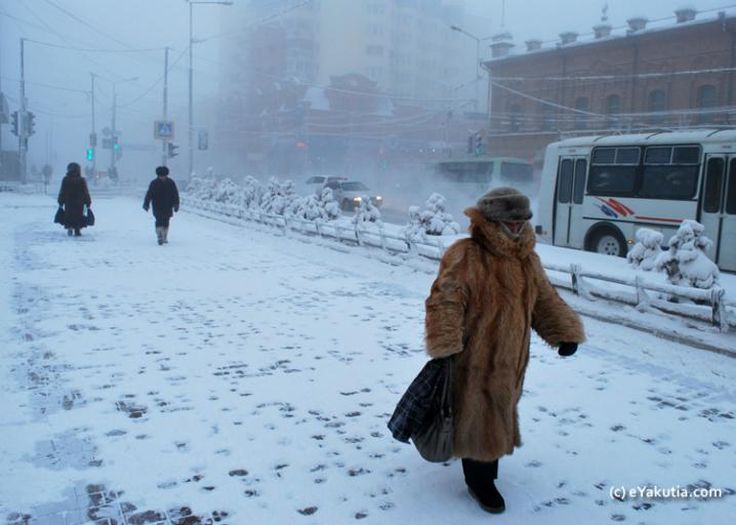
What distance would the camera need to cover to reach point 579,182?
53.1ft

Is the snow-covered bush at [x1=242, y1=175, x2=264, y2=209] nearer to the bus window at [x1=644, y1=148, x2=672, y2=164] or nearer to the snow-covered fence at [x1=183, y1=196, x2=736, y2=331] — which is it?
the snow-covered fence at [x1=183, y1=196, x2=736, y2=331]

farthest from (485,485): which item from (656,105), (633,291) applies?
(656,105)

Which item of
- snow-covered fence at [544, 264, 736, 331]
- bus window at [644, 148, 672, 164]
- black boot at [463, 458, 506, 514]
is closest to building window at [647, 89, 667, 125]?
bus window at [644, 148, 672, 164]

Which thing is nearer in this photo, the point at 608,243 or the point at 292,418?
the point at 292,418

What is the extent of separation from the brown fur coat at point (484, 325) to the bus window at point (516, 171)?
31520mm

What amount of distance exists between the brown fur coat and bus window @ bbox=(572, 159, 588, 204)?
1324 cm

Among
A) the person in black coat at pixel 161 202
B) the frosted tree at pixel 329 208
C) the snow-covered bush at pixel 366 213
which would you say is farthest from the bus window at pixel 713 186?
the person in black coat at pixel 161 202

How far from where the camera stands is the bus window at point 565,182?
16364mm

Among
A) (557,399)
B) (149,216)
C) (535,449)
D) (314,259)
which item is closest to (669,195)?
(314,259)

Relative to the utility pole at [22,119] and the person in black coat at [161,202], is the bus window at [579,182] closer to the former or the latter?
the person in black coat at [161,202]

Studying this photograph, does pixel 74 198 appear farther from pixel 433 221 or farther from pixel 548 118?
pixel 548 118

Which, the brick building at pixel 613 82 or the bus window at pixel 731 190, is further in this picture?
the brick building at pixel 613 82

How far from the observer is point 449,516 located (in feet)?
11.9

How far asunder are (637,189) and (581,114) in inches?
1310
